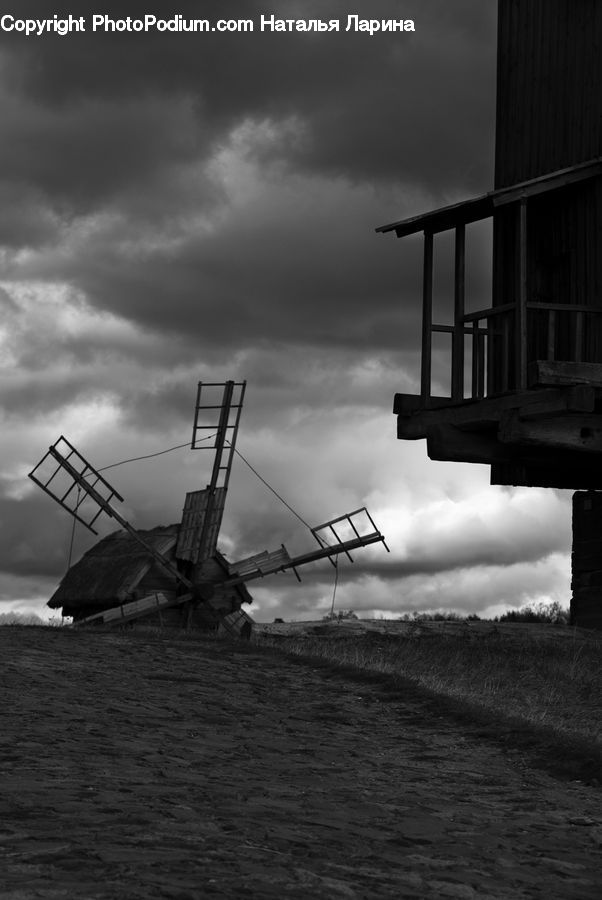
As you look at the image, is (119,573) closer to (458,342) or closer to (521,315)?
(458,342)

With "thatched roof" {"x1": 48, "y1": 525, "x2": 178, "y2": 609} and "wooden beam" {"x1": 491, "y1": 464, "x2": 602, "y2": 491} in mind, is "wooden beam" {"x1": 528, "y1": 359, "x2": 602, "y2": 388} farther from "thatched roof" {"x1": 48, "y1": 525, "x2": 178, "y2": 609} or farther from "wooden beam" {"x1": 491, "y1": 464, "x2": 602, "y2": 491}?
"thatched roof" {"x1": 48, "y1": 525, "x2": 178, "y2": 609}

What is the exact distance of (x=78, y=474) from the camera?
87.2 feet

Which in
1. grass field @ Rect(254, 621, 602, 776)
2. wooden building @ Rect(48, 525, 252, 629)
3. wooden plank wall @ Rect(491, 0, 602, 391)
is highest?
wooden plank wall @ Rect(491, 0, 602, 391)

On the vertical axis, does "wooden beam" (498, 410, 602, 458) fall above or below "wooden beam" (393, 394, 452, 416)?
below

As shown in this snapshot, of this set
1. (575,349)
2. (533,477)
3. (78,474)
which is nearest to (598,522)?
(533,477)

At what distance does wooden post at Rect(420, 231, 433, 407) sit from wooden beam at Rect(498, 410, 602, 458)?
168cm

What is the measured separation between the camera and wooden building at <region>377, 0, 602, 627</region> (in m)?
15.7

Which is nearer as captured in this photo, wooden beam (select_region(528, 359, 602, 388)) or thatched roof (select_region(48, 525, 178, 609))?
wooden beam (select_region(528, 359, 602, 388))

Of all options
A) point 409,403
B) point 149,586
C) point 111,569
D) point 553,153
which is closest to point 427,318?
point 409,403

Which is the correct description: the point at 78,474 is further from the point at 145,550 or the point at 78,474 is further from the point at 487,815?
the point at 487,815

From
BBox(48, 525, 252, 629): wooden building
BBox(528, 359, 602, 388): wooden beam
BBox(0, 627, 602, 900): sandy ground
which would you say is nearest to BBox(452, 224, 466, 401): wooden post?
BBox(528, 359, 602, 388): wooden beam

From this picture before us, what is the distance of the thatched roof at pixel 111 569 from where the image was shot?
25422 mm

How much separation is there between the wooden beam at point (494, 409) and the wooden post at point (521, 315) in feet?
0.85

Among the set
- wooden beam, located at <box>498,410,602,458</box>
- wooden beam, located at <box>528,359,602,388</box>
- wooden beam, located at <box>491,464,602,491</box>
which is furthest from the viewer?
wooden beam, located at <box>491,464,602,491</box>
